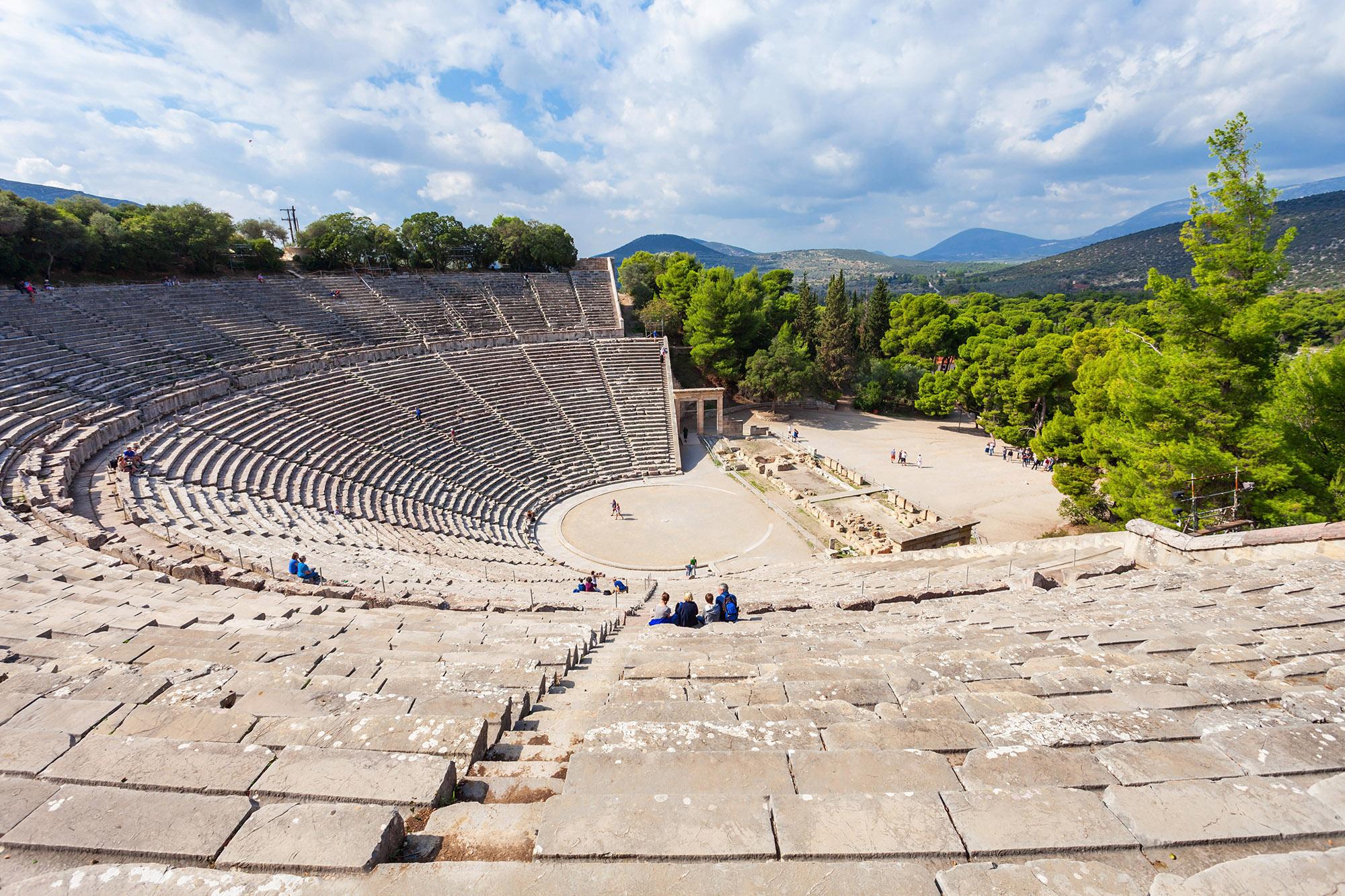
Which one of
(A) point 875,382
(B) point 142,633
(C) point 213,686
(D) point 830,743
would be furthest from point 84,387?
(A) point 875,382

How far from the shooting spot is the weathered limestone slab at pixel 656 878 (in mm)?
2203

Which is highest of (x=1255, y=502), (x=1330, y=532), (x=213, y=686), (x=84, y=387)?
(x=84, y=387)

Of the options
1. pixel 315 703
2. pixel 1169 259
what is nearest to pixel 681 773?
pixel 315 703

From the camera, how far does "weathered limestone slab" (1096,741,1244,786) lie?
3.02 m

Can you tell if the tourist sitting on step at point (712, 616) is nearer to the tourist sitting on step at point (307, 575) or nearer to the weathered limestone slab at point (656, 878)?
the weathered limestone slab at point (656, 878)

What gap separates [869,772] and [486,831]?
1876 millimetres

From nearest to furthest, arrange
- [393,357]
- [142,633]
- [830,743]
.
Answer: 1. [830,743]
2. [142,633]
3. [393,357]

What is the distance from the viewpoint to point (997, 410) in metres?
33.8

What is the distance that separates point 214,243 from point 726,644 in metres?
44.9

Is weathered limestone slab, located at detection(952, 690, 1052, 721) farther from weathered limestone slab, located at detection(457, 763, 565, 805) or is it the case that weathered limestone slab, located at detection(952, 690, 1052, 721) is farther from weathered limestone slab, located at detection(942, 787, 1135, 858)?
weathered limestone slab, located at detection(457, 763, 565, 805)

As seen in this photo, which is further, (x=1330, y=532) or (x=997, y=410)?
(x=997, y=410)

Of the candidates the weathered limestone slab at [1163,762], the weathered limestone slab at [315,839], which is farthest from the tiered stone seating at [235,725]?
the weathered limestone slab at [1163,762]

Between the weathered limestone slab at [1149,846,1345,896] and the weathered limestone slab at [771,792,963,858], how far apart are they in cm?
77

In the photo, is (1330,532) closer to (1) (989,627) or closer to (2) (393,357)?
(1) (989,627)
